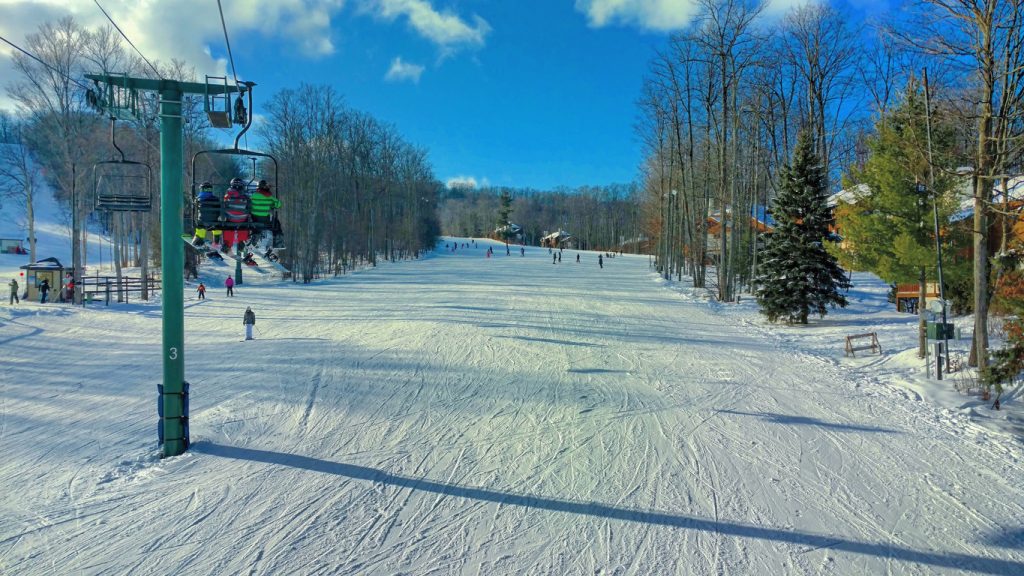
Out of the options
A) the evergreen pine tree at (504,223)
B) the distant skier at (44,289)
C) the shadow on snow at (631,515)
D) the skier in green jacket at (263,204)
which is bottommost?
the shadow on snow at (631,515)

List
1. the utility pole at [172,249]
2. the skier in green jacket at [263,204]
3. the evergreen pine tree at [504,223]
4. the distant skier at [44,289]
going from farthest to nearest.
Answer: the evergreen pine tree at [504,223], the distant skier at [44,289], the skier in green jacket at [263,204], the utility pole at [172,249]

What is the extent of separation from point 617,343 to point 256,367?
28.5 feet

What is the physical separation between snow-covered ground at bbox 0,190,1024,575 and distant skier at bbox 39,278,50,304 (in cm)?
1069

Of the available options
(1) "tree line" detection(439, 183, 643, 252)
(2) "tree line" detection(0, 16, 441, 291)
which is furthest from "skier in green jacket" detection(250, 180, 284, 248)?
(1) "tree line" detection(439, 183, 643, 252)

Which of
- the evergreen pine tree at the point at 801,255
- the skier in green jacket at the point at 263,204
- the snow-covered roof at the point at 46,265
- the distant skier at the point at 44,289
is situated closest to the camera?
the skier in green jacket at the point at 263,204

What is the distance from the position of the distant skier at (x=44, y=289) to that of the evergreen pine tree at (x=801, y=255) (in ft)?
91.4

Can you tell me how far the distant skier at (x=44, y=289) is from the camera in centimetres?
2298

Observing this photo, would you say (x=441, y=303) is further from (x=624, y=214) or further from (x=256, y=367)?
(x=624, y=214)

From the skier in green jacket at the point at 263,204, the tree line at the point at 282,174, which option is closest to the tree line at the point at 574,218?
the tree line at the point at 282,174

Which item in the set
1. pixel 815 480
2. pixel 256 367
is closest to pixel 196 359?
pixel 256 367

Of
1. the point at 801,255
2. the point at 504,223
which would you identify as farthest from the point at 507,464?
the point at 504,223

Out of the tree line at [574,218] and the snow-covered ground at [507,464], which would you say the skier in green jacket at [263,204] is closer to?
the snow-covered ground at [507,464]

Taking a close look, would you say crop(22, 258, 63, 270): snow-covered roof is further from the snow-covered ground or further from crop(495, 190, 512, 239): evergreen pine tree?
crop(495, 190, 512, 239): evergreen pine tree

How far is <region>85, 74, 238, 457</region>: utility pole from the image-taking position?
274 inches
